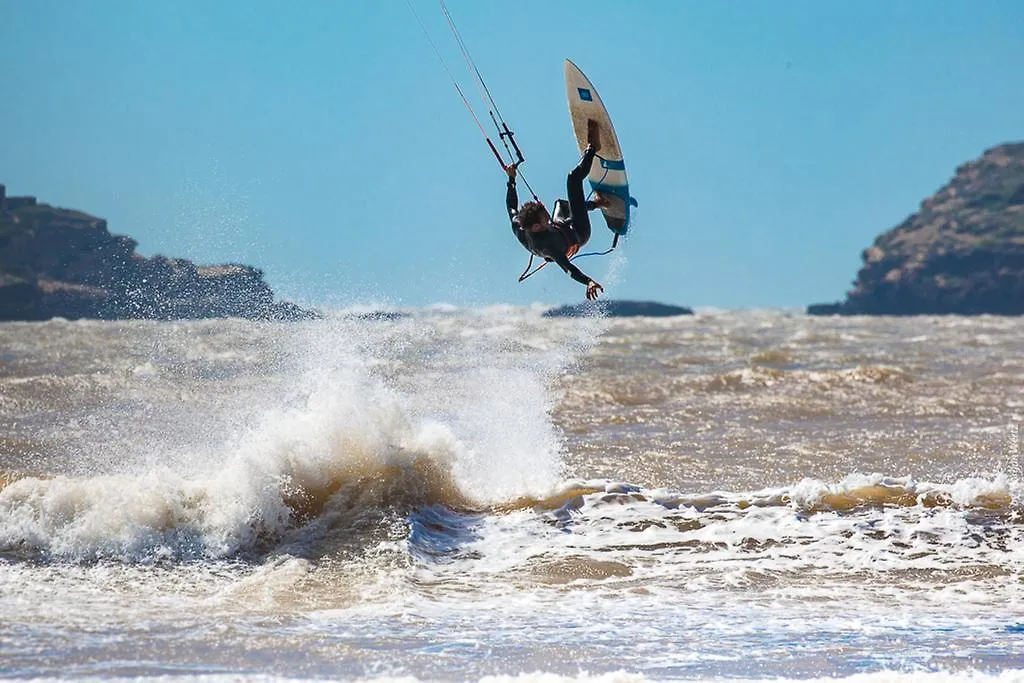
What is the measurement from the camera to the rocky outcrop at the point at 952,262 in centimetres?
14038

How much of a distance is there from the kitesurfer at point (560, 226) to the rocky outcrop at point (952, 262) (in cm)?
14029

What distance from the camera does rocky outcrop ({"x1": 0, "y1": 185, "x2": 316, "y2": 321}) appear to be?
19109mm

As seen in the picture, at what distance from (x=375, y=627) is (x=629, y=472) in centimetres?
557

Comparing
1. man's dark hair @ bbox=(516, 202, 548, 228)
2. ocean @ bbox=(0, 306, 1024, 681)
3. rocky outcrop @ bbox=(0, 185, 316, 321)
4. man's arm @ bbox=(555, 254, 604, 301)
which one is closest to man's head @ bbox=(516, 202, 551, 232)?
man's dark hair @ bbox=(516, 202, 548, 228)

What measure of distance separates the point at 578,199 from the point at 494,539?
9.48 feet

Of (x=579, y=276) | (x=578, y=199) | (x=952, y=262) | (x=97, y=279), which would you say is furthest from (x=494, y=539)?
(x=952, y=262)

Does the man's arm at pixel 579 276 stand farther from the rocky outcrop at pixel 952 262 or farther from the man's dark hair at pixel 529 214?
the rocky outcrop at pixel 952 262

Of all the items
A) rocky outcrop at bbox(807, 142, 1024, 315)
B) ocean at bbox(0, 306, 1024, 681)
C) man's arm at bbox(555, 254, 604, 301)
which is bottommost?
ocean at bbox(0, 306, 1024, 681)

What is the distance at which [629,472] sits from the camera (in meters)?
12.6

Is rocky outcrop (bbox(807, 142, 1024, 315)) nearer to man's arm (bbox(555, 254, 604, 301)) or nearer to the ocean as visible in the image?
the ocean

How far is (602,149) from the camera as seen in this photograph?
10578 mm

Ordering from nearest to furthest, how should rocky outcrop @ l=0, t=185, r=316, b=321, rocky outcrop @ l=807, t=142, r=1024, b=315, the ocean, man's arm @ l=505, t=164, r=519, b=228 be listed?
the ocean
man's arm @ l=505, t=164, r=519, b=228
rocky outcrop @ l=0, t=185, r=316, b=321
rocky outcrop @ l=807, t=142, r=1024, b=315

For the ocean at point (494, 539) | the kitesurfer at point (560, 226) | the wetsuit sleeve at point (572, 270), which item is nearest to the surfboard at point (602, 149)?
the kitesurfer at point (560, 226)

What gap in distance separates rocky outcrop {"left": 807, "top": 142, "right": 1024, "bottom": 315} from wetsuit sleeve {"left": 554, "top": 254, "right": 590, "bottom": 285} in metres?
140
